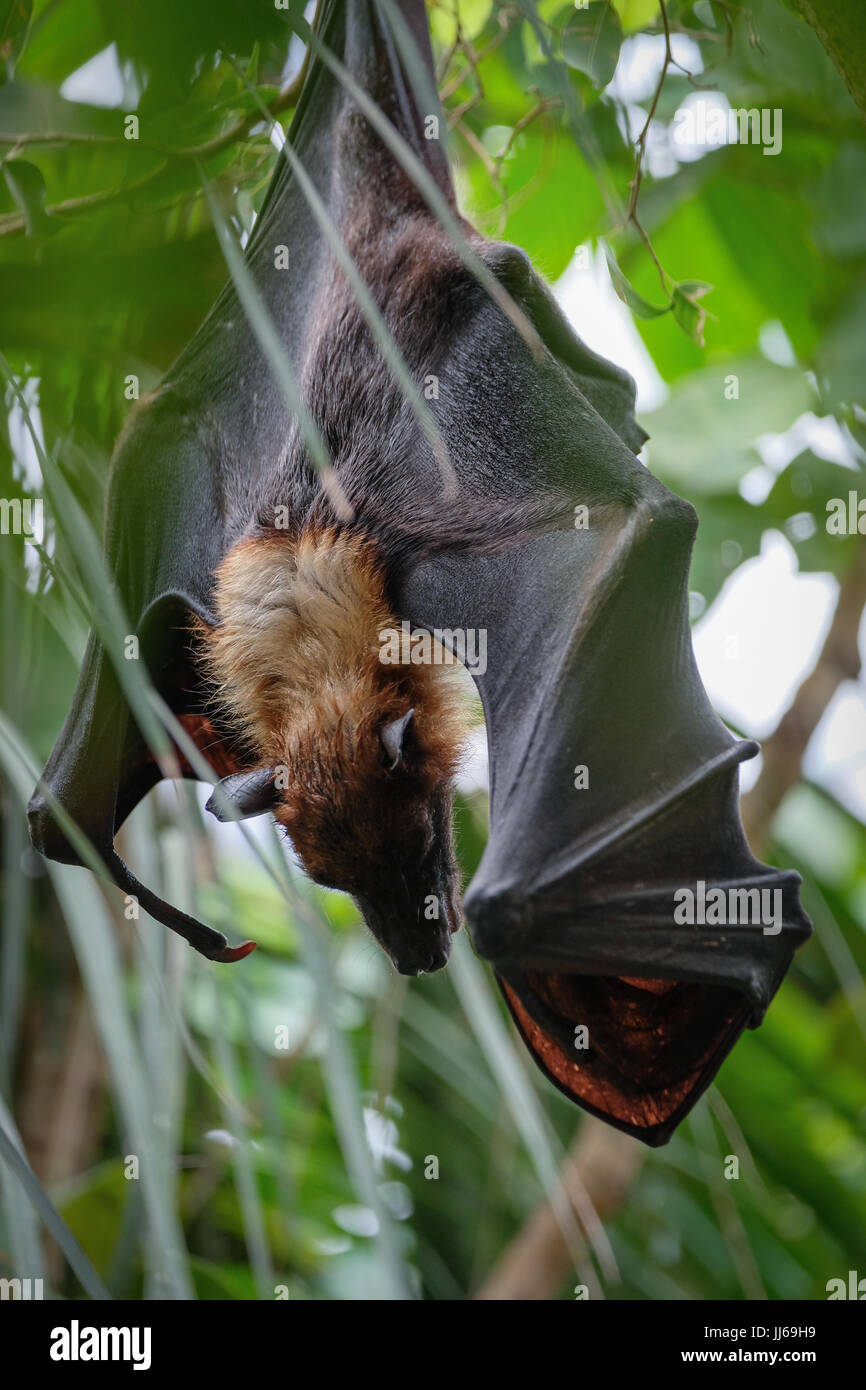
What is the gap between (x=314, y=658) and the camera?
88.9 inches

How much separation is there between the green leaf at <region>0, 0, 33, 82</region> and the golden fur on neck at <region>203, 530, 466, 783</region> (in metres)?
0.82

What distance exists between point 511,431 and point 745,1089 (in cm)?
268

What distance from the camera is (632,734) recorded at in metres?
1.77

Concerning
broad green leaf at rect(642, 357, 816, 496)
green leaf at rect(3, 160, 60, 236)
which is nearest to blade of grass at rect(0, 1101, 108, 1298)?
green leaf at rect(3, 160, 60, 236)

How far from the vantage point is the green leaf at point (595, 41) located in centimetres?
184

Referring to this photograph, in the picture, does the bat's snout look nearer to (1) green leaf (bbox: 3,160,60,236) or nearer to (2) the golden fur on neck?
(2) the golden fur on neck

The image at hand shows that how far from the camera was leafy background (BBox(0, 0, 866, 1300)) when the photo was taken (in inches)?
67.9

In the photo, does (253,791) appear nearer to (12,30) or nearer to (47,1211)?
(47,1211)

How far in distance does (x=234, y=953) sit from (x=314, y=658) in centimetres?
61

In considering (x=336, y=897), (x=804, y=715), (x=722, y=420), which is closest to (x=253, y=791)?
(x=722, y=420)

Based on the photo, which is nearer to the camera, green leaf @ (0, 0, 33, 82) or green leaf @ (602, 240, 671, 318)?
green leaf @ (602, 240, 671, 318)

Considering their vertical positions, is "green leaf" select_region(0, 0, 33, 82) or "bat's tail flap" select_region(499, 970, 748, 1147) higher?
"green leaf" select_region(0, 0, 33, 82)
